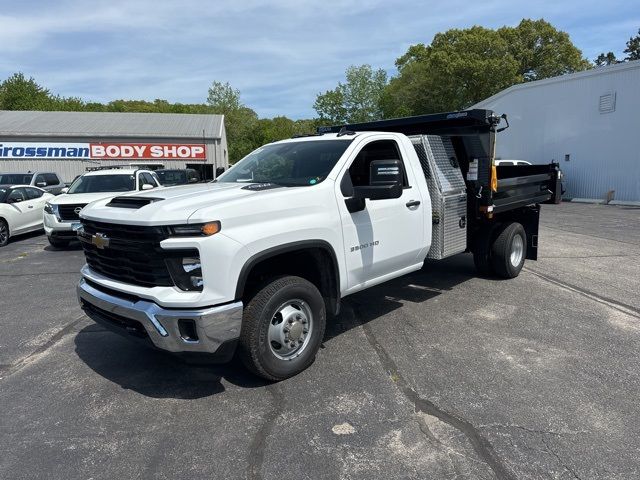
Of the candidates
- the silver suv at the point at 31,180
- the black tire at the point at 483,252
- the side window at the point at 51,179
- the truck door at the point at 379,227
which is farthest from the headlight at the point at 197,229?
the side window at the point at 51,179

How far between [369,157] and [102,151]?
32380 mm

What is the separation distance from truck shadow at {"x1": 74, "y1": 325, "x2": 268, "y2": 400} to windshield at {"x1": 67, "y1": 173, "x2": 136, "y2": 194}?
23.8 ft

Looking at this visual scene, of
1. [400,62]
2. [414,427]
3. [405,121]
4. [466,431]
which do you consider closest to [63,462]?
[414,427]

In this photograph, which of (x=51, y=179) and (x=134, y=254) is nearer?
(x=134, y=254)

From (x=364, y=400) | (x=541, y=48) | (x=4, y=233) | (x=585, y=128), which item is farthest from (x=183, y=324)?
(x=541, y=48)

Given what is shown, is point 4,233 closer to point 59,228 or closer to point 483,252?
point 59,228

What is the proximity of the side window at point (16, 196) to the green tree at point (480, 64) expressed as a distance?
3484cm

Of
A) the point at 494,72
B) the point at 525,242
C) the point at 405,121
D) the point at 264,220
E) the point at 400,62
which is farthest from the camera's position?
the point at 400,62

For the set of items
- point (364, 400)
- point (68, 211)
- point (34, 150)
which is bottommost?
point (364, 400)

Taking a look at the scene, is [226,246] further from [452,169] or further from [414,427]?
[452,169]

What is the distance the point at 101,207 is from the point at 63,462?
6.45 ft

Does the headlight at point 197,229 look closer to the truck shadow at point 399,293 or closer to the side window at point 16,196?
the truck shadow at point 399,293

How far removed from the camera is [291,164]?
15.3ft

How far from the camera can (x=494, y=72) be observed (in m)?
38.5
